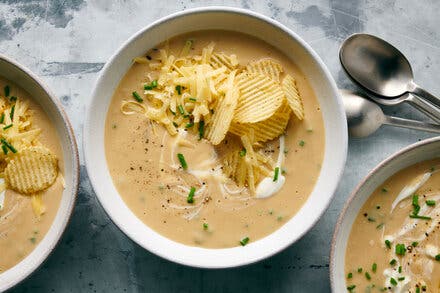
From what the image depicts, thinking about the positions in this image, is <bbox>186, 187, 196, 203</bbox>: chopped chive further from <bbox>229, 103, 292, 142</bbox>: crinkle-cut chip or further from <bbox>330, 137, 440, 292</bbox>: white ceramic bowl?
<bbox>330, 137, 440, 292</bbox>: white ceramic bowl

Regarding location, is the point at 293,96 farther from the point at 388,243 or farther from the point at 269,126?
the point at 388,243

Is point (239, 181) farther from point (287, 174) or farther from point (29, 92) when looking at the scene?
point (29, 92)

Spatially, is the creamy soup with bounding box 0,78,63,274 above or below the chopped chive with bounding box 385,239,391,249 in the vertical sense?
below

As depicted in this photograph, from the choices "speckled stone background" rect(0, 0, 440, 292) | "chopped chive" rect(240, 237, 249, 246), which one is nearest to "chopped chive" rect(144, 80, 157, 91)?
"speckled stone background" rect(0, 0, 440, 292)

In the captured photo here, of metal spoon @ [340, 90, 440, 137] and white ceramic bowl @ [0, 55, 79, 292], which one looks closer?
white ceramic bowl @ [0, 55, 79, 292]

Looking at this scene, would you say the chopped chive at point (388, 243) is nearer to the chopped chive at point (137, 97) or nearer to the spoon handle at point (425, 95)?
the spoon handle at point (425, 95)

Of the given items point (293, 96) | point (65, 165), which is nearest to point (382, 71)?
point (293, 96)

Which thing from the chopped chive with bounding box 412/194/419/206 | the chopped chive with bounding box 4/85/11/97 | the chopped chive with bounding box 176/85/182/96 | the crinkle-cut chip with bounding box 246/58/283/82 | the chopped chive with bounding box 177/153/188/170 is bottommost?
the chopped chive with bounding box 412/194/419/206
